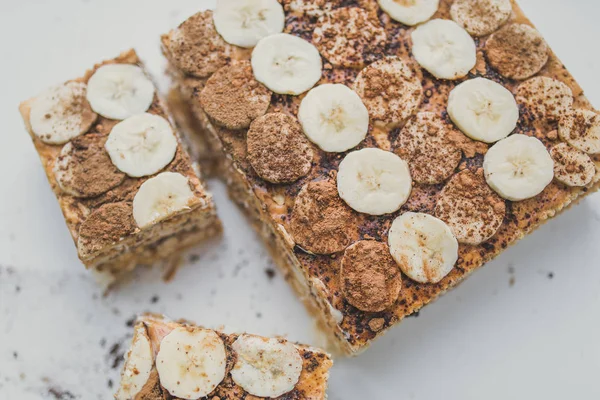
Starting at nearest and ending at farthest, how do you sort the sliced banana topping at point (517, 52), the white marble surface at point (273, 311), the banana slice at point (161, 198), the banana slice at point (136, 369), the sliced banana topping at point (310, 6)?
the banana slice at point (136, 369)
the banana slice at point (161, 198)
the sliced banana topping at point (517, 52)
the sliced banana topping at point (310, 6)
the white marble surface at point (273, 311)

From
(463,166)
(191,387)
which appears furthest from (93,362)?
(463,166)

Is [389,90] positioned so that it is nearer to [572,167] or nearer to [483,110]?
[483,110]

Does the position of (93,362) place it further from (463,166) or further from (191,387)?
(463,166)

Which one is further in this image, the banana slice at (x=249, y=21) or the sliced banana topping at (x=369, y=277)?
the banana slice at (x=249, y=21)

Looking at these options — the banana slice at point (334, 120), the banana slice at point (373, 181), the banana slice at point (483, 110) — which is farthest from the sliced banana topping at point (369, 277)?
the banana slice at point (483, 110)

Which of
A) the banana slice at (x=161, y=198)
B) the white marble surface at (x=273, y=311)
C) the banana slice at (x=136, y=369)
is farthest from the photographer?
the white marble surface at (x=273, y=311)

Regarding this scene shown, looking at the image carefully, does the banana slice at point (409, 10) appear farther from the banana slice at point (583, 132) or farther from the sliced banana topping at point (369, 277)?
the sliced banana topping at point (369, 277)

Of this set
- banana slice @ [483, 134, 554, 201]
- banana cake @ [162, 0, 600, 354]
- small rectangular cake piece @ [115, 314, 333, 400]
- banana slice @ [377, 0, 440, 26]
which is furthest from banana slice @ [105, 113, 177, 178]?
banana slice @ [483, 134, 554, 201]

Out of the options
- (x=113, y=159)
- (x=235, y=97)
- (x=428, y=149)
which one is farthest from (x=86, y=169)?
(x=428, y=149)
